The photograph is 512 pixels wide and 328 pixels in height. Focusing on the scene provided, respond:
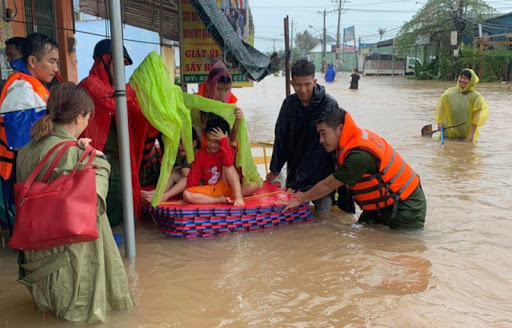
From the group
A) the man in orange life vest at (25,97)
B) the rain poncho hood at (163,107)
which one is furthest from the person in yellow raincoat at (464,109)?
the man in orange life vest at (25,97)

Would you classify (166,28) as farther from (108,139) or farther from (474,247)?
(474,247)

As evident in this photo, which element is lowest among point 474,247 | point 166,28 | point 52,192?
point 474,247

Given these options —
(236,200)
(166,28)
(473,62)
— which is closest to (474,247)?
(236,200)

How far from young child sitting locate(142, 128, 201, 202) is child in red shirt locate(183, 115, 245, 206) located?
0.12 m

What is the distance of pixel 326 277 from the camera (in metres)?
3.47

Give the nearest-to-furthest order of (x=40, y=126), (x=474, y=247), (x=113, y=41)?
(x=40, y=126) → (x=113, y=41) → (x=474, y=247)

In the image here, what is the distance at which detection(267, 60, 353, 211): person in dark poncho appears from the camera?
14.8 feet

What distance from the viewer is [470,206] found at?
212 inches

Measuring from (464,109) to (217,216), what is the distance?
6739mm

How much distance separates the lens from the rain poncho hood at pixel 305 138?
4657mm

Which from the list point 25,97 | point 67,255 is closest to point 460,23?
point 25,97

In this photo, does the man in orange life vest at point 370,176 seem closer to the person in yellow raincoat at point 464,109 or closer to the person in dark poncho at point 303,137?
the person in dark poncho at point 303,137

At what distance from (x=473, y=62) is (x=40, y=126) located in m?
30.9

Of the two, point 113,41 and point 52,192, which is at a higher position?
point 113,41
